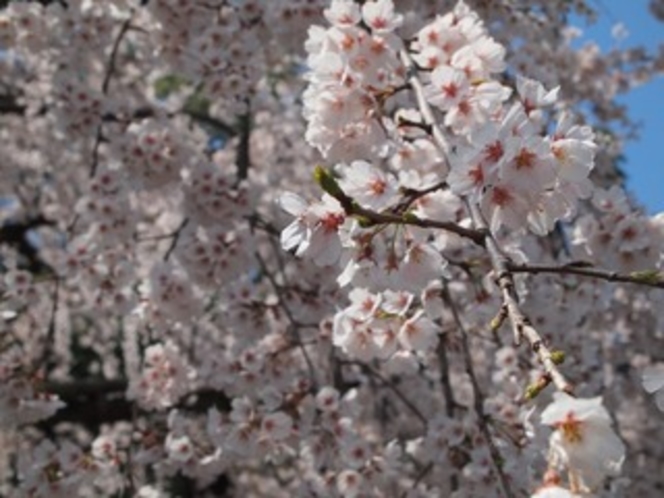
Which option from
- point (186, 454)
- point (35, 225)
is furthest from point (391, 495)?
point (35, 225)

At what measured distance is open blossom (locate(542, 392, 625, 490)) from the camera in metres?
1.10

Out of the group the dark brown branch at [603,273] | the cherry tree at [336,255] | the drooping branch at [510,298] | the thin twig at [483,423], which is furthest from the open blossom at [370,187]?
the thin twig at [483,423]

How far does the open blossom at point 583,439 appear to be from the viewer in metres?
1.10

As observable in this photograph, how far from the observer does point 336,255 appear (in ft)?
5.77

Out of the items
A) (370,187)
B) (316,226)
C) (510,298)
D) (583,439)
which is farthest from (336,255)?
(583,439)

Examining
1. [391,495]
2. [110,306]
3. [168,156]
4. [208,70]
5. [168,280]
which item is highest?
[208,70]

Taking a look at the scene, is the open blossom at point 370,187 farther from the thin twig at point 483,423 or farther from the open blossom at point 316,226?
the thin twig at point 483,423

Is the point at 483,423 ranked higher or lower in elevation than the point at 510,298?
lower

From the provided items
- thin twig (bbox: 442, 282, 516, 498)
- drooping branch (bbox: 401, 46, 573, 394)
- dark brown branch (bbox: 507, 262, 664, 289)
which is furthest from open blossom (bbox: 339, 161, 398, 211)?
thin twig (bbox: 442, 282, 516, 498)

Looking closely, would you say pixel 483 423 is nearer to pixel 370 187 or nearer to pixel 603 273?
pixel 370 187

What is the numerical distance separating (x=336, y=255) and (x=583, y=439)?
75 centimetres

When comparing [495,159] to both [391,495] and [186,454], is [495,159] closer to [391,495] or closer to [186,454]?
[186,454]

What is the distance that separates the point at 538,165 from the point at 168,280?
2.78 meters

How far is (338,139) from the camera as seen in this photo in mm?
2324
